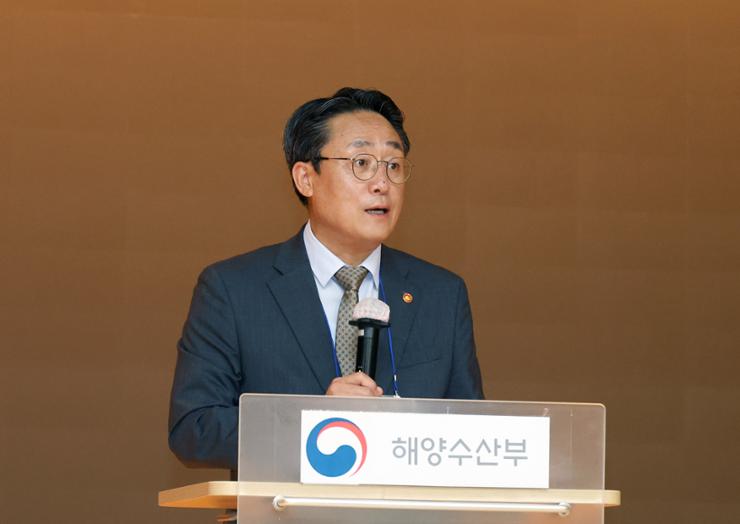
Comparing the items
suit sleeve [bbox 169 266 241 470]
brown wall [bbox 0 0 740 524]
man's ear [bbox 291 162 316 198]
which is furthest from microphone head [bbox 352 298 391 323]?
brown wall [bbox 0 0 740 524]

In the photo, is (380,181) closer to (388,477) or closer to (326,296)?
(326,296)

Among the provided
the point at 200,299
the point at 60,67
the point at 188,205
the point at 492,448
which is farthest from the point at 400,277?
the point at 60,67

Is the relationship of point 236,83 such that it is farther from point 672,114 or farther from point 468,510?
point 468,510

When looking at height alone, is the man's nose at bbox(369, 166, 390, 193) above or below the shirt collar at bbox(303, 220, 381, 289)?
above

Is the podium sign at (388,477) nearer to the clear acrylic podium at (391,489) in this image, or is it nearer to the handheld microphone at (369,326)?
the clear acrylic podium at (391,489)

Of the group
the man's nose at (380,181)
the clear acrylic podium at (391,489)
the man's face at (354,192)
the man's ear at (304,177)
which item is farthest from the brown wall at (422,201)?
the clear acrylic podium at (391,489)

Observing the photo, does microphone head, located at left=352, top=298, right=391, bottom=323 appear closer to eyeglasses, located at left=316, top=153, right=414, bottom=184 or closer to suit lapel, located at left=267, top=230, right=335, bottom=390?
suit lapel, located at left=267, top=230, right=335, bottom=390

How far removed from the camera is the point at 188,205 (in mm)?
5500

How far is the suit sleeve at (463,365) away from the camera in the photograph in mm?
3123

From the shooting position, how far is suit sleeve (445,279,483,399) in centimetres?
312

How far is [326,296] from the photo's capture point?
309 cm

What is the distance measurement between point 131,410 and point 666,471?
2.44 metres

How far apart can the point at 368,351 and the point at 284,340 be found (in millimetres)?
510

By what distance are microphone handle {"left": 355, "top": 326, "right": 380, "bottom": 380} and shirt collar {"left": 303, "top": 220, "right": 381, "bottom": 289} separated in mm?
613
